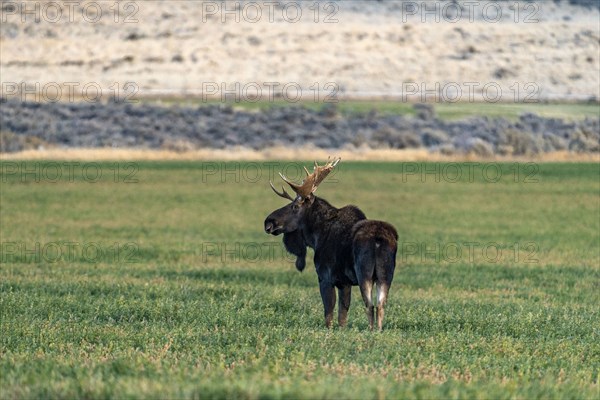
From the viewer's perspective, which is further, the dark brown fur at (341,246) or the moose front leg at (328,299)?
the moose front leg at (328,299)

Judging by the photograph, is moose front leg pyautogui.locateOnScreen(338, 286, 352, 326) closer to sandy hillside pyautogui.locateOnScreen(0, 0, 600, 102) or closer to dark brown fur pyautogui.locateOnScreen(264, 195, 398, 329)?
dark brown fur pyautogui.locateOnScreen(264, 195, 398, 329)

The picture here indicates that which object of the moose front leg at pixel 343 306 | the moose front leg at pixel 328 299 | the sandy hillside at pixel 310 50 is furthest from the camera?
the sandy hillside at pixel 310 50

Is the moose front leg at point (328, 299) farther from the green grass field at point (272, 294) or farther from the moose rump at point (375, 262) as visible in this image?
the moose rump at point (375, 262)

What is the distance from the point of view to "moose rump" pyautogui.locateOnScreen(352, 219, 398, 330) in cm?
1434

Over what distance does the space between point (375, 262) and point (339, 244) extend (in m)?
0.99

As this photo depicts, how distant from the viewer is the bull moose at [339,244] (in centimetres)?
1438

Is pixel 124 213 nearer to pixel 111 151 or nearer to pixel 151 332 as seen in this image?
pixel 111 151

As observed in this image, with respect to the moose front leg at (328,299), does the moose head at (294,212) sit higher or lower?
higher

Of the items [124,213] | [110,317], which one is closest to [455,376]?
[110,317]

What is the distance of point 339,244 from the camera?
15.2m

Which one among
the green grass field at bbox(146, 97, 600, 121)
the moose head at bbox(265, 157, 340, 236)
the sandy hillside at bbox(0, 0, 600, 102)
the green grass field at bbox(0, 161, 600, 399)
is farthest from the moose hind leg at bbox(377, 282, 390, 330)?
the sandy hillside at bbox(0, 0, 600, 102)

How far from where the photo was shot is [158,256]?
104ft

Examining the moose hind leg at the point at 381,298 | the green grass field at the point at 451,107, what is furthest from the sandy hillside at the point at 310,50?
the moose hind leg at the point at 381,298

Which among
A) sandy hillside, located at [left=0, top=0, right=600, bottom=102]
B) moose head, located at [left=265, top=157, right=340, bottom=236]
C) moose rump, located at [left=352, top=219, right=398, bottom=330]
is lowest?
moose rump, located at [left=352, top=219, right=398, bottom=330]
